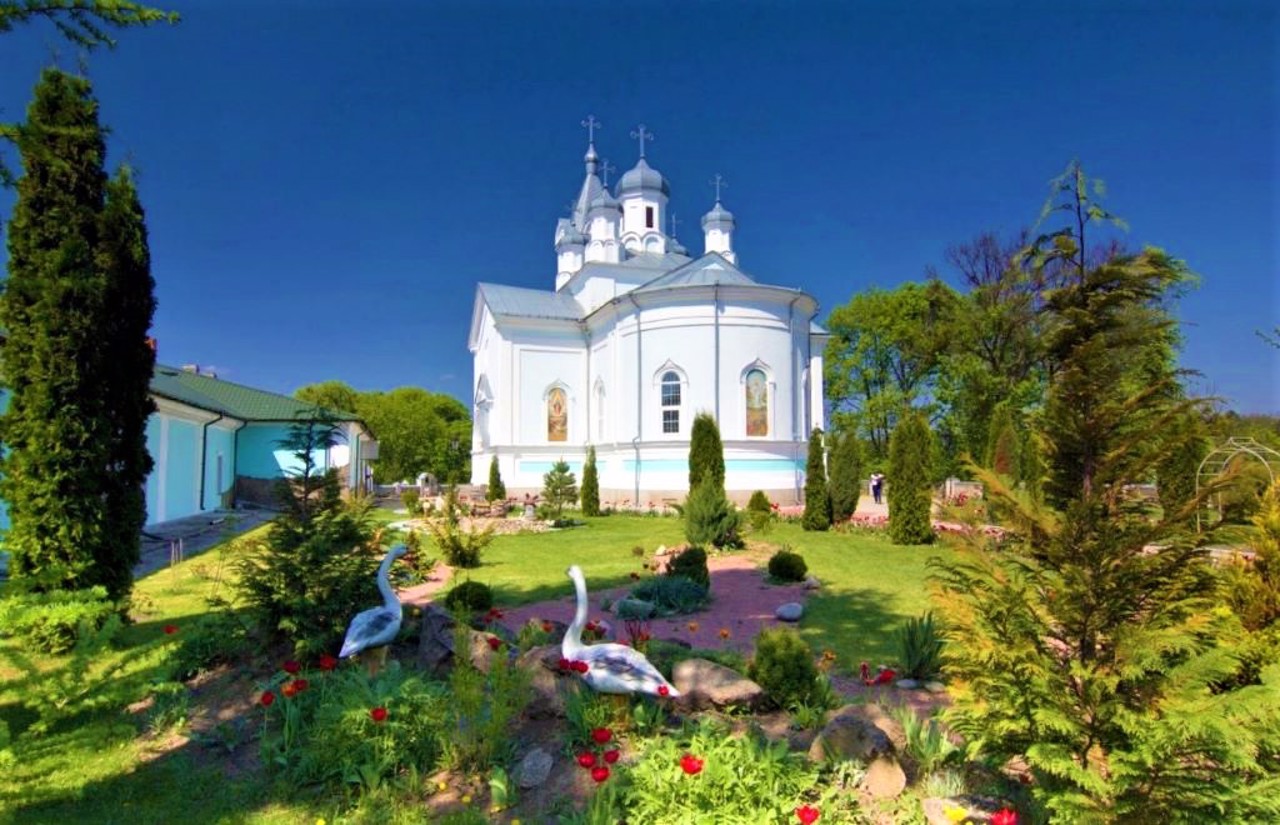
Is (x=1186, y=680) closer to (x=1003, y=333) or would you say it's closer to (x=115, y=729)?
(x=115, y=729)

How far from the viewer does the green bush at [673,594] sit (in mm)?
8781

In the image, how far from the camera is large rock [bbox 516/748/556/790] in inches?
155

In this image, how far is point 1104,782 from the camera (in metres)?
2.92

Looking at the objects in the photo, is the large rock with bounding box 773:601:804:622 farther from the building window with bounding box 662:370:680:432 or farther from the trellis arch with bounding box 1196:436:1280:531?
the building window with bounding box 662:370:680:432

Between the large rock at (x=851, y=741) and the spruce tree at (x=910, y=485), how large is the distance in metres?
12.4

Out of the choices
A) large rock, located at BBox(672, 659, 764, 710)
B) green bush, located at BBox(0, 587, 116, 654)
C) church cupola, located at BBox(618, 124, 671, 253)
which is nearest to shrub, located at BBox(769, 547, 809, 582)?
large rock, located at BBox(672, 659, 764, 710)

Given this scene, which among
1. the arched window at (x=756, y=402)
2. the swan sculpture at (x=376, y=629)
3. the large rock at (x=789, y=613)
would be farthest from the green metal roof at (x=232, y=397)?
the swan sculpture at (x=376, y=629)

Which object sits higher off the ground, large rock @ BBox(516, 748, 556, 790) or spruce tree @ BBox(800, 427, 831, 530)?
spruce tree @ BBox(800, 427, 831, 530)

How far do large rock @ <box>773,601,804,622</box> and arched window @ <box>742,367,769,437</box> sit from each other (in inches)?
624

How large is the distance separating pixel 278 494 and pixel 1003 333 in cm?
3078

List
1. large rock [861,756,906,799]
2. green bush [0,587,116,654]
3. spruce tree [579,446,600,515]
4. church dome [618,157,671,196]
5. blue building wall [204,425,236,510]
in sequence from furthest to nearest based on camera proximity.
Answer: church dome [618,157,671,196] < spruce tree [579,446,600,515] < blue building wall [204,425,236,510] < large rock [861,756,906,799] < green bush [0,587,116,654]

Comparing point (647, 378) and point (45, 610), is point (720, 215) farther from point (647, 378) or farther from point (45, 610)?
point (45, 610)

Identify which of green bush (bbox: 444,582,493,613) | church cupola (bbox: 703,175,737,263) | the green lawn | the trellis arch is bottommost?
the green lawn

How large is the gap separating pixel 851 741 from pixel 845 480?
1477 centimetres
